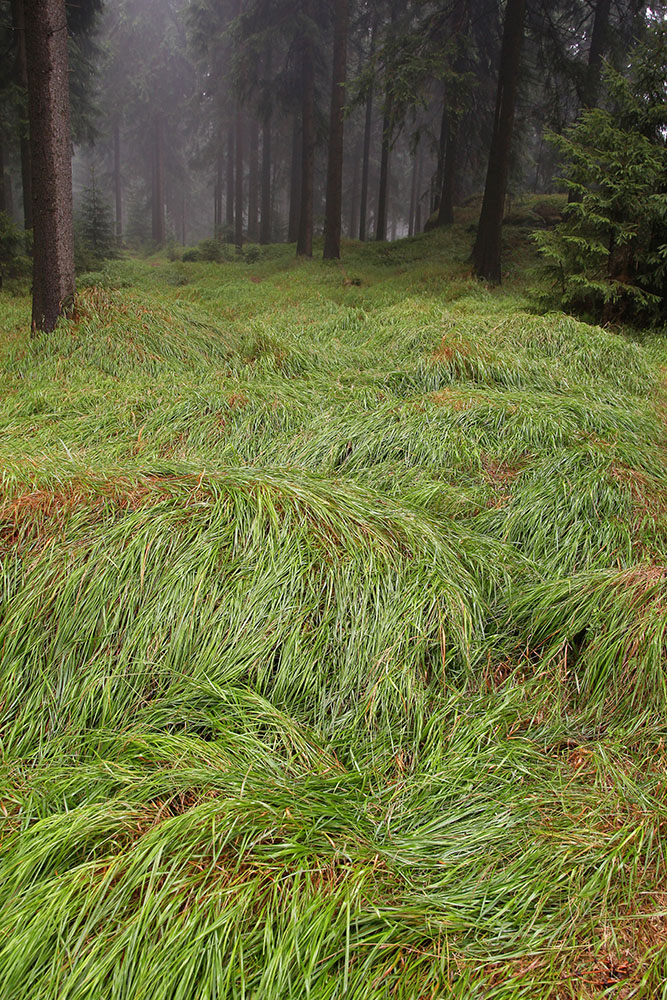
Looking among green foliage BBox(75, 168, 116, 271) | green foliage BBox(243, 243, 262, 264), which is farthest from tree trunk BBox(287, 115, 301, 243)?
green foliage BBox(75, 168, 116, 271)

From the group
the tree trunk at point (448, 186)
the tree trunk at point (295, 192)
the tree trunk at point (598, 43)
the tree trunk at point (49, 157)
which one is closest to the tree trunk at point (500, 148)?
the tree trunk at point (598, 43)

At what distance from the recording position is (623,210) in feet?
24.3

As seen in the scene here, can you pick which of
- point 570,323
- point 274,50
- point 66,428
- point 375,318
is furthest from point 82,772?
point 274,50

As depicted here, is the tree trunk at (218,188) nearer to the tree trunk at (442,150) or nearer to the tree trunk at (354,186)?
the tree trunk at (354,186)

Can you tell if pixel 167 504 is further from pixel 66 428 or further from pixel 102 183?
pixel 102 183

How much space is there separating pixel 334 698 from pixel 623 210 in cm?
764

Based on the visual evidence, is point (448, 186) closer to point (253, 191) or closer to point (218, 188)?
point (253, 191)

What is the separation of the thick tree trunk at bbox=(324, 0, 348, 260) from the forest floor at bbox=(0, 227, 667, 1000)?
41.3ft

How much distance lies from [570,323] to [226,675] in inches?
225

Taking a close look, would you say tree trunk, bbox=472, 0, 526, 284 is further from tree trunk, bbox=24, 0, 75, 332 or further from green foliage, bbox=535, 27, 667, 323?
tree trunk, bbox=24, 0, 75, 332

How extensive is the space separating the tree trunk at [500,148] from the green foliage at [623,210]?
3049 mm

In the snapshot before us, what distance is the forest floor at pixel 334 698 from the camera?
1.49 metres

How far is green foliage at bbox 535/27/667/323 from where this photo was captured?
7266 millimetres

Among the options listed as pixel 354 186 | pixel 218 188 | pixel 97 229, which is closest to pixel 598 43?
pixel 97 229
